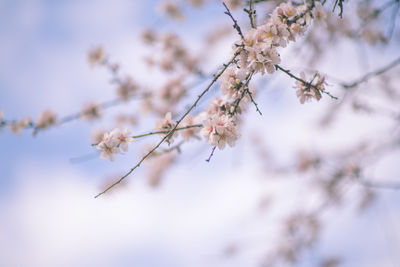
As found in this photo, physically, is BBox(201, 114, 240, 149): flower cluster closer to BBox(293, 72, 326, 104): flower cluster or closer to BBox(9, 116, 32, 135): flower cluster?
BBox(293, 72, 326, 104): flower cluster

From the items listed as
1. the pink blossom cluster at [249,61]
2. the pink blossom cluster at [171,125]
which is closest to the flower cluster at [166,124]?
the pink blossom cluster at [171,125]

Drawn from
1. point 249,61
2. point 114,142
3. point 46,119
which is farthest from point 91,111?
point 249,61

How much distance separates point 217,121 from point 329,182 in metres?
4.34

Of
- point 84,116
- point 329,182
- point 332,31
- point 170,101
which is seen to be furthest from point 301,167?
point 84,116

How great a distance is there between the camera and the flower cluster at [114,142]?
1.62m

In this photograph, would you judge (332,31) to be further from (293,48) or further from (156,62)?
(156,62)

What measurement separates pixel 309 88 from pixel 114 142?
4.06ft

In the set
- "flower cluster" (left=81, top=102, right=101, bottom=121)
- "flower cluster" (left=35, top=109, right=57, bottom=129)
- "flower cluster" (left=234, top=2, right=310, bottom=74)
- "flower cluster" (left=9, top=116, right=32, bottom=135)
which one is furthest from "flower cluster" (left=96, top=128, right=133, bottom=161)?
"flower cluster" (left=81, top=102, right=101, bottom=121)

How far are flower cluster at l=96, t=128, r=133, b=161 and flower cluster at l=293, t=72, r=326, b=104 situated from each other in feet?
3.59

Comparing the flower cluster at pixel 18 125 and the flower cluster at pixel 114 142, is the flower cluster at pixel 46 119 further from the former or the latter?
the flower cluster at pixel 114 142

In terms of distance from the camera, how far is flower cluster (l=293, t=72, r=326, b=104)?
149 cm

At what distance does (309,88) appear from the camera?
1.50m

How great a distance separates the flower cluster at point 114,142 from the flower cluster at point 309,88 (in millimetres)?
1093

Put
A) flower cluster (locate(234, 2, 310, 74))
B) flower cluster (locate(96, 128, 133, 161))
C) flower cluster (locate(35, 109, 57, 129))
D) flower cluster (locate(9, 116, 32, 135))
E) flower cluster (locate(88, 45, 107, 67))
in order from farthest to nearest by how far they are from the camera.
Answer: flower cluster (locate(88, 45, 107, 67)), flower cluster (locate(35, 109, 57, 129)), flower cluster (locate(9, 116, 32, 135)), flower cluster (locate(96, 128, 133, 161)), flower cluster (locate(234, 2, 310, 74))
